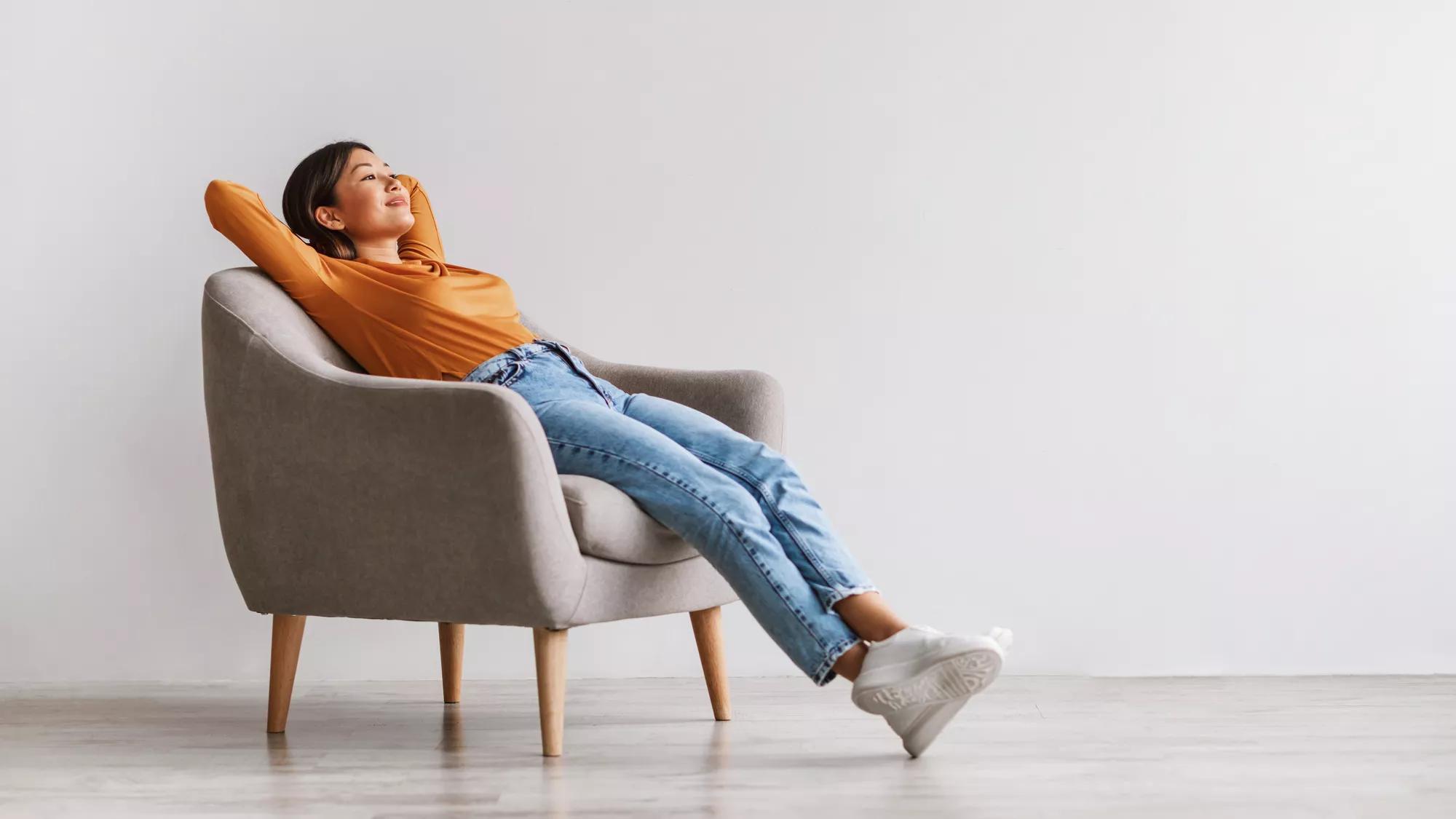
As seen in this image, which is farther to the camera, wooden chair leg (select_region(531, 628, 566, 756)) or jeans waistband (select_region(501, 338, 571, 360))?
jeans waistband (select_region(501, 338, 571, 360))

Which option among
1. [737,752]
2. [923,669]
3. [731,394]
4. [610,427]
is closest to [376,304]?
[610,427]

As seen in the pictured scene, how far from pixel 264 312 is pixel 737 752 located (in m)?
0.97

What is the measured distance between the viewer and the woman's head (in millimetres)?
2215

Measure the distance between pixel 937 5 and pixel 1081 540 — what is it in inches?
45.1

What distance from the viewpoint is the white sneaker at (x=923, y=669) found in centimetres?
157

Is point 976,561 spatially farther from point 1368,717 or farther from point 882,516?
point 1368,717

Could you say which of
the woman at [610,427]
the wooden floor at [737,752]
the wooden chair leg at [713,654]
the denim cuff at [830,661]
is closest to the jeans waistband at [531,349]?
the woman at [610,427]

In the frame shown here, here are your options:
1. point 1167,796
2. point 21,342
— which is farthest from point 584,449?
point 21,342

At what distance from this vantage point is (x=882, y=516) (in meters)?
2.66

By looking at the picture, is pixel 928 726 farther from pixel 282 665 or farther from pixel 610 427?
pixel 282 665

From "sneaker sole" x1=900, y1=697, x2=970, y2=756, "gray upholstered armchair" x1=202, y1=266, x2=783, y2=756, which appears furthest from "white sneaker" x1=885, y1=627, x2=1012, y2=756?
"gray upholstered armchair" x1=202, y1=266, x2=783, y2=756

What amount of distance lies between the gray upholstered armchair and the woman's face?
9.4 inches

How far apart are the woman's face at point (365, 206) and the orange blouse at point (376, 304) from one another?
9 cm

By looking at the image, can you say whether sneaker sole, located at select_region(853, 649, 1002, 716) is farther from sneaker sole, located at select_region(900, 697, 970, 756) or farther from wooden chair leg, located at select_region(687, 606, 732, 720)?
wooden chair leg, located at select_region(687, 606, 732, 720)
